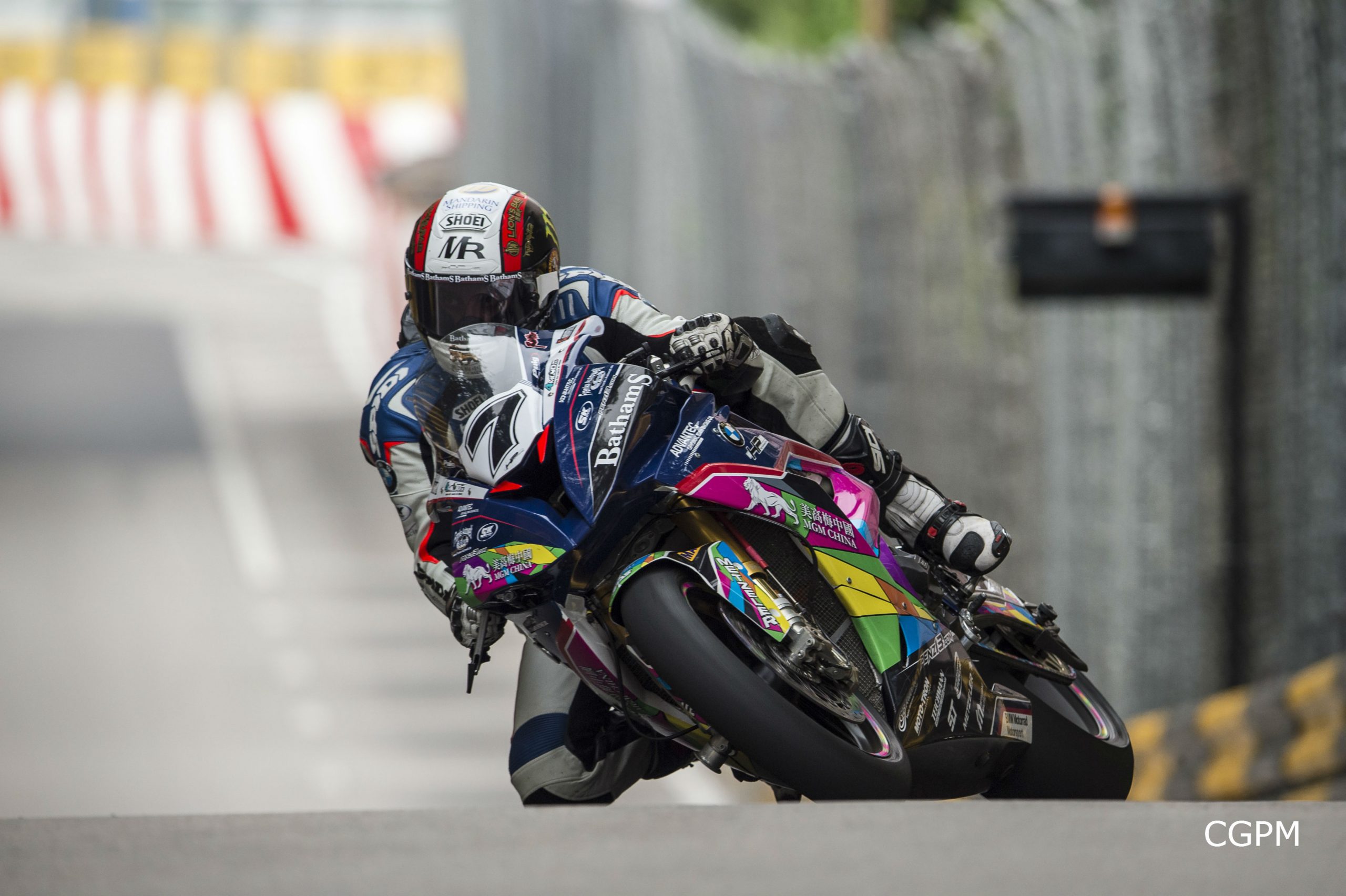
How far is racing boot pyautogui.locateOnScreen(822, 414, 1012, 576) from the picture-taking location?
4.79 meters

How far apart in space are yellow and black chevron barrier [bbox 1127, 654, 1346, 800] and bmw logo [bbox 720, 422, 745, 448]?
3.51 meters

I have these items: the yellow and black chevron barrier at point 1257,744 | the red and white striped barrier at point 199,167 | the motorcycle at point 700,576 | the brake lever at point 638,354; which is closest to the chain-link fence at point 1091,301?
the yellow and black chevron barrier at point 1257,744

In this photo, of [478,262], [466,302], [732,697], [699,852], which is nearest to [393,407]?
[466,302]

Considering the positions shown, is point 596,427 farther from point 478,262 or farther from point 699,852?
point 699,852

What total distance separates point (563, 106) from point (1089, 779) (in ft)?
53.1

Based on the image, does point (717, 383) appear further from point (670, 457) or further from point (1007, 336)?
point (1007, 336)

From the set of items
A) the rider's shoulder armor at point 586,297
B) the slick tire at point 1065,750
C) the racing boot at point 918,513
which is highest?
the rider's shoulder armor at point 586,297

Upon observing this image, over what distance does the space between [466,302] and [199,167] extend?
33644 mm

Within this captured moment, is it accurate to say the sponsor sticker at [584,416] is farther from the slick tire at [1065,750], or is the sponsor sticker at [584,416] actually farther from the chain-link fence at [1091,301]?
the chain-link fence at [1091,301]

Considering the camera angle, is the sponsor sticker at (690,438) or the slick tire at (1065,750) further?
the slick tire at (1065,750)

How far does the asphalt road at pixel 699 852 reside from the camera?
3.33 meters

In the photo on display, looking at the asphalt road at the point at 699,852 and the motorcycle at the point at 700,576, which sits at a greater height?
the motorcycle at the point at 700,576

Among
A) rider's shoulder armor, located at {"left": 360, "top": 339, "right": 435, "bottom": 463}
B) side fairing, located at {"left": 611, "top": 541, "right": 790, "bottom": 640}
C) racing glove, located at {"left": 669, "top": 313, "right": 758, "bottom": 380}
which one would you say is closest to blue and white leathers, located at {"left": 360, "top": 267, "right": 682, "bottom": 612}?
rider's shoulder armor, located at {"left": 360, "top": 339, "right": 435, "bottom": 463}

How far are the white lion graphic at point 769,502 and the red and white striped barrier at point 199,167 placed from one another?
3266cm
